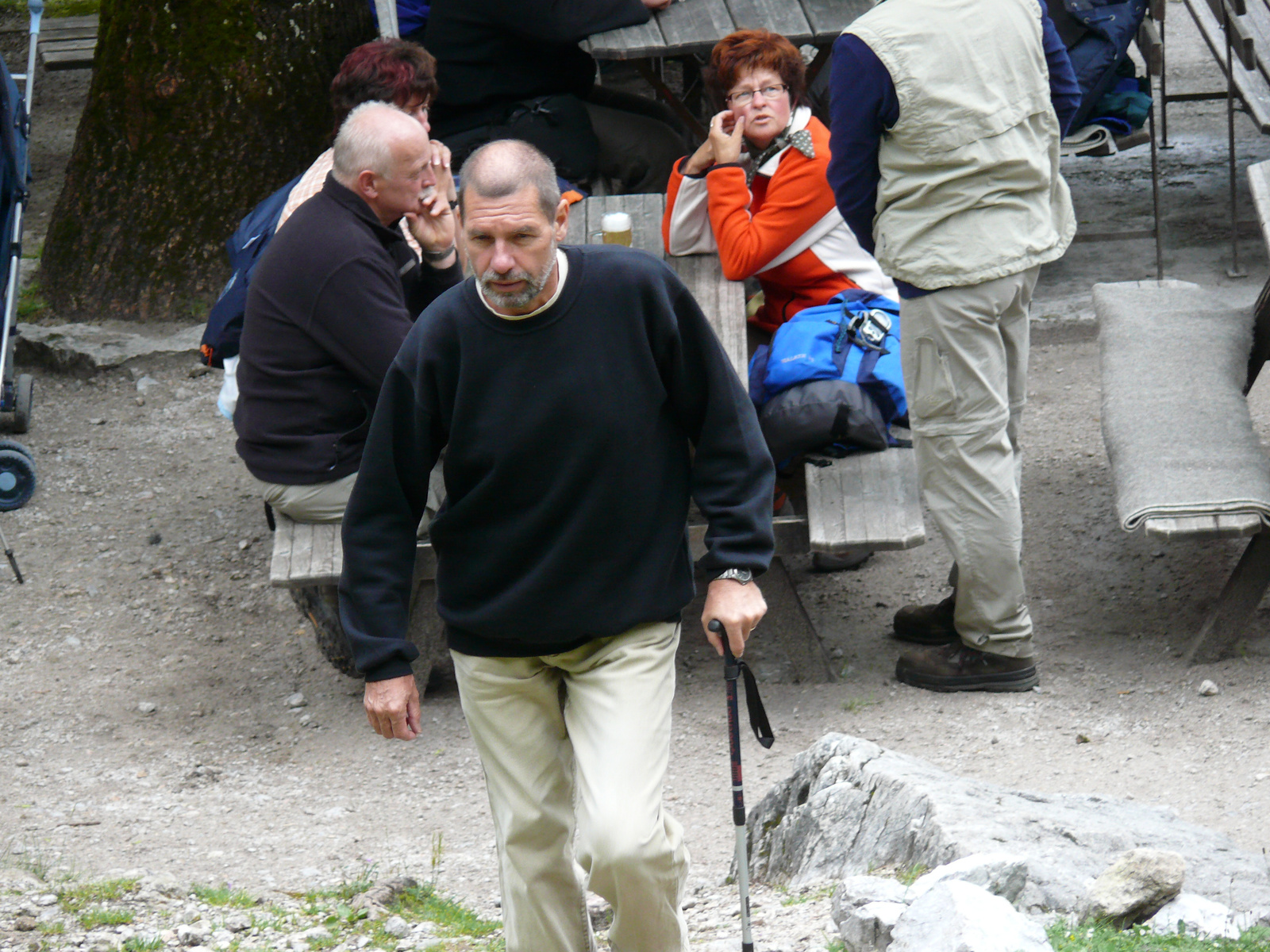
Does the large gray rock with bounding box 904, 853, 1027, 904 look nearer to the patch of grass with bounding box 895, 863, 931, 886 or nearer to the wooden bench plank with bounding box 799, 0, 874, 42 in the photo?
the patch of grass with bounding box 895, 863, 931, 886

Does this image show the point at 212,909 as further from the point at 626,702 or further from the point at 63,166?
the point at 63,166

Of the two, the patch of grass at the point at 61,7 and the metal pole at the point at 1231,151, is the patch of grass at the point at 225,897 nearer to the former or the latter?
the metal pole at the point at 1231,151

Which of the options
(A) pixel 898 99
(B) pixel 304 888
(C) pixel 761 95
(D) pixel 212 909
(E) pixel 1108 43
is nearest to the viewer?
(D) pixel 212 909

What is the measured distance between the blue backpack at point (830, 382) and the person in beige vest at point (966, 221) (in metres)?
0.20

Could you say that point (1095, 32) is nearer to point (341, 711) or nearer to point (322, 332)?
point (322, 332)

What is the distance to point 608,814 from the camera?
270cm

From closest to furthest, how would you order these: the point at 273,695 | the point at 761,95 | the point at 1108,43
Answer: the point at 761,95 < the point at 273,695 < the point at 1108,43

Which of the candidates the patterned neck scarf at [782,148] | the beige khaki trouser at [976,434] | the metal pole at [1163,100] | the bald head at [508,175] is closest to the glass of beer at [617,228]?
the patterned neck scarf at [782,148]

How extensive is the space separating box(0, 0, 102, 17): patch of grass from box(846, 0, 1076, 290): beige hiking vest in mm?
9394

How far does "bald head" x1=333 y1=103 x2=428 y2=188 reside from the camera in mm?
4062

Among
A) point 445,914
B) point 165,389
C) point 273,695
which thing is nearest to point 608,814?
point 445,914

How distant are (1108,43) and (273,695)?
484 centimetres

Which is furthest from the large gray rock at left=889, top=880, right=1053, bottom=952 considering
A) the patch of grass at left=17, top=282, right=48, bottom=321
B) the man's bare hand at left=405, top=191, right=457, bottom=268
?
the patch of grass at left=17, top=282, right=48, bottom=321

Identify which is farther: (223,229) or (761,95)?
(223,229)
